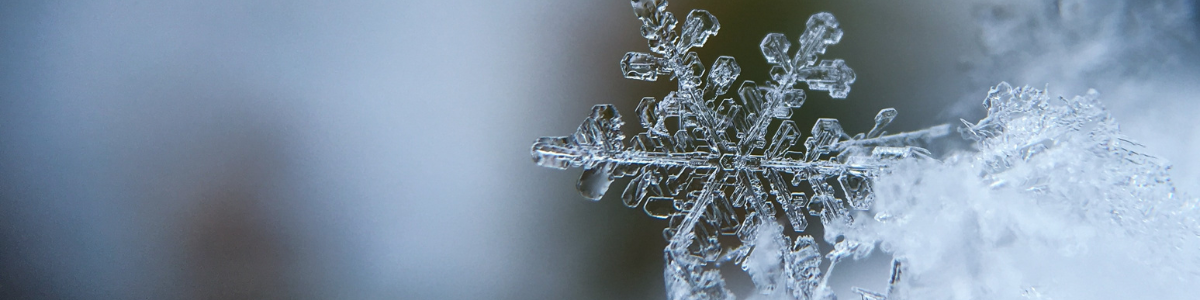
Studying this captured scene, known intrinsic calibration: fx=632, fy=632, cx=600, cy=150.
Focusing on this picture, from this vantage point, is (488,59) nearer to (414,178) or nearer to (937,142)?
(414,178)

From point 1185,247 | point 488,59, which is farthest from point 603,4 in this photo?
point 1185,247

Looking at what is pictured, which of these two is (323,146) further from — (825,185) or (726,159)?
(825,185)

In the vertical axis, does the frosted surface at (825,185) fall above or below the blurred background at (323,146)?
above

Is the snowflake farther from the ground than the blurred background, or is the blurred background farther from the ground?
the snowflake

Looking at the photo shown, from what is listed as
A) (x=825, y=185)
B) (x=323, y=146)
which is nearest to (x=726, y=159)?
(x=825, y=185)

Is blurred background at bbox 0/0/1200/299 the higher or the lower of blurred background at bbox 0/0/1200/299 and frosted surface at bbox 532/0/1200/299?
the lower
